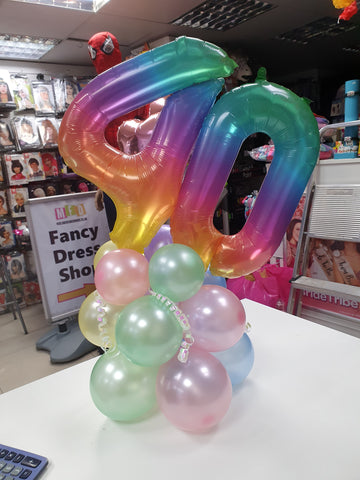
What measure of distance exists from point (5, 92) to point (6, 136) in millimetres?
391

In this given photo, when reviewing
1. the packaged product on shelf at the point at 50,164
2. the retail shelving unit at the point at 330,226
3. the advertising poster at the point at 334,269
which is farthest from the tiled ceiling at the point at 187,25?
the advertising poster at the point at 334,269

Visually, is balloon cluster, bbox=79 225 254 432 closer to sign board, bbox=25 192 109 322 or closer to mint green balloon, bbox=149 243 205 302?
mint green balloon, bbox=149 243 205 302

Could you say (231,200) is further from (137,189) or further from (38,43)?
(137,189)

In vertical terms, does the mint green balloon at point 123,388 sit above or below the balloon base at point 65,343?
above

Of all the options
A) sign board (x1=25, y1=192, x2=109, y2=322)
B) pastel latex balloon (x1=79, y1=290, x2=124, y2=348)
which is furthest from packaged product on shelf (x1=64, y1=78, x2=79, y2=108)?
pastel latex balloon (x1=79, y1=290, x2=124, y2=348)

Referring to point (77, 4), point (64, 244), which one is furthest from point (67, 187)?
point (77, 4)

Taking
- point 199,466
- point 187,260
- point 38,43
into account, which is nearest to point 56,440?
point 199,466

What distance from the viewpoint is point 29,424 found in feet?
2.70

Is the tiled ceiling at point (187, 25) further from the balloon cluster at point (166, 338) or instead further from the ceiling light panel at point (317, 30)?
the balloon cluster at point (166, 338)

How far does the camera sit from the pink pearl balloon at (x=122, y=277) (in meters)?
0.77

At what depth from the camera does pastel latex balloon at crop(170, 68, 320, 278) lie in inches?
31.6

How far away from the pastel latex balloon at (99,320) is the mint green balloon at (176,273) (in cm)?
17

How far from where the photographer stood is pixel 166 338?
707mm

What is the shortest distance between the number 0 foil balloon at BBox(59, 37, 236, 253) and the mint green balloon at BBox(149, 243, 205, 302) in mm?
145
